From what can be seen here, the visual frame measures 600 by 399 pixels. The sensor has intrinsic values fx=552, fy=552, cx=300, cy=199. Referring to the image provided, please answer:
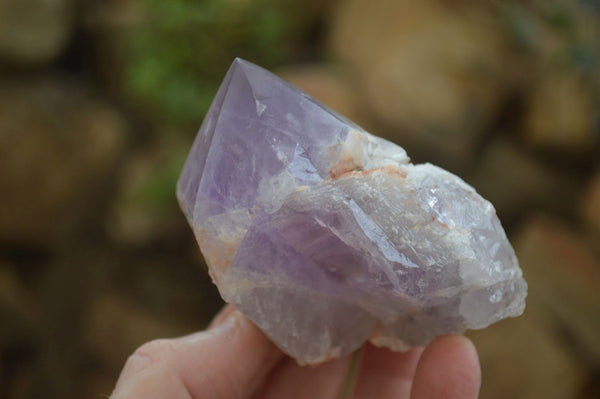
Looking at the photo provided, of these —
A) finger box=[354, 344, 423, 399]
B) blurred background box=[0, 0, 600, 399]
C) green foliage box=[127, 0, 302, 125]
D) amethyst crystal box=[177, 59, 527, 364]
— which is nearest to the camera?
amethyst crystal box=[177, 59, 527, 364]

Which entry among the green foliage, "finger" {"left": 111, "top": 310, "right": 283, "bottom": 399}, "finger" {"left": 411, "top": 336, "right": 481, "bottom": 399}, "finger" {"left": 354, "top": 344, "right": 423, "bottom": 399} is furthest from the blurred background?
"finger" {"left": 111, "top": 310, "right": 283, "bottom": 399}

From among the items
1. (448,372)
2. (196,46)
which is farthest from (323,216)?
(196,46)

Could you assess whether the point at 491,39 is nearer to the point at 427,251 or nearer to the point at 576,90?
the point at 576,90

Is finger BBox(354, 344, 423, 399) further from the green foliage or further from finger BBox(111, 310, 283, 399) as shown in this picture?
the green foliage

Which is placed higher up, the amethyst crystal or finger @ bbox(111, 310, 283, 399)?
the amethyst crystal

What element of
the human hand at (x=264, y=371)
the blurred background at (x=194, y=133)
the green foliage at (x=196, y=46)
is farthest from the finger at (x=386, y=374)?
the green foliage at (x=196, y=46)

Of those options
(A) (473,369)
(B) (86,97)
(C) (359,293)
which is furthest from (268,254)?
(B) (86,97)

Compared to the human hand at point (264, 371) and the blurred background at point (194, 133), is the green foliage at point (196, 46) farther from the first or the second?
the human hand at point (264, 371)
